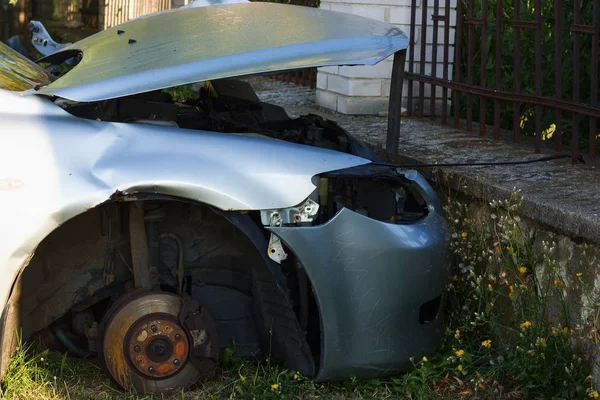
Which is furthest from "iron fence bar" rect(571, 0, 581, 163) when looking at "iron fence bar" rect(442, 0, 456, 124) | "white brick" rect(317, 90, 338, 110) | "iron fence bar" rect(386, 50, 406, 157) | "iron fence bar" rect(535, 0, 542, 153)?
"white brick" rect(317, 90, 338, 110)

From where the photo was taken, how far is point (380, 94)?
620 cm

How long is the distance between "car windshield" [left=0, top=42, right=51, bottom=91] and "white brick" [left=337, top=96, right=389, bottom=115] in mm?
2457

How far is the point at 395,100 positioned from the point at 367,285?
36.9 inches

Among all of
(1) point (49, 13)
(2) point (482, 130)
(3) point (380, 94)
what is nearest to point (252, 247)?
(2) point (482, 130)


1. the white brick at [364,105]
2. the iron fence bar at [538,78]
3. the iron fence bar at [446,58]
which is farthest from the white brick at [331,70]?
the iron fence bar at [538,78]

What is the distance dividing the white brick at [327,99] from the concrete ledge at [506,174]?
0.50 m

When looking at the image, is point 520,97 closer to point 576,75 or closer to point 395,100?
point 576,75

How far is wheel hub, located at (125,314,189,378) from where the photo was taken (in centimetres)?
344

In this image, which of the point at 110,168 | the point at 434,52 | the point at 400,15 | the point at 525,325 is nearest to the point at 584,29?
the point at 525,325

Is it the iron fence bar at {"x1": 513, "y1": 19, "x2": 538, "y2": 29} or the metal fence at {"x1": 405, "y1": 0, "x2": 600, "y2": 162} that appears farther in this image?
the iron fence bar at {"x1": 513, "y1": 19, "x2": 538, "y2": 29}

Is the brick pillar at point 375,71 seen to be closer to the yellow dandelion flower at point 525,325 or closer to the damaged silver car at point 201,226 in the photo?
the damaged silver car at point 201,226

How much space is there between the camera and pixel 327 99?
6.48 meters

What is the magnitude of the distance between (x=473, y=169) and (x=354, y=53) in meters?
1.04

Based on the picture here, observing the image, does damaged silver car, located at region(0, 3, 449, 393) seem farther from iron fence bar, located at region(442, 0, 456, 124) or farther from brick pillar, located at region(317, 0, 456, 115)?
brick pillar, located at region(317, 0, 456, 115)
